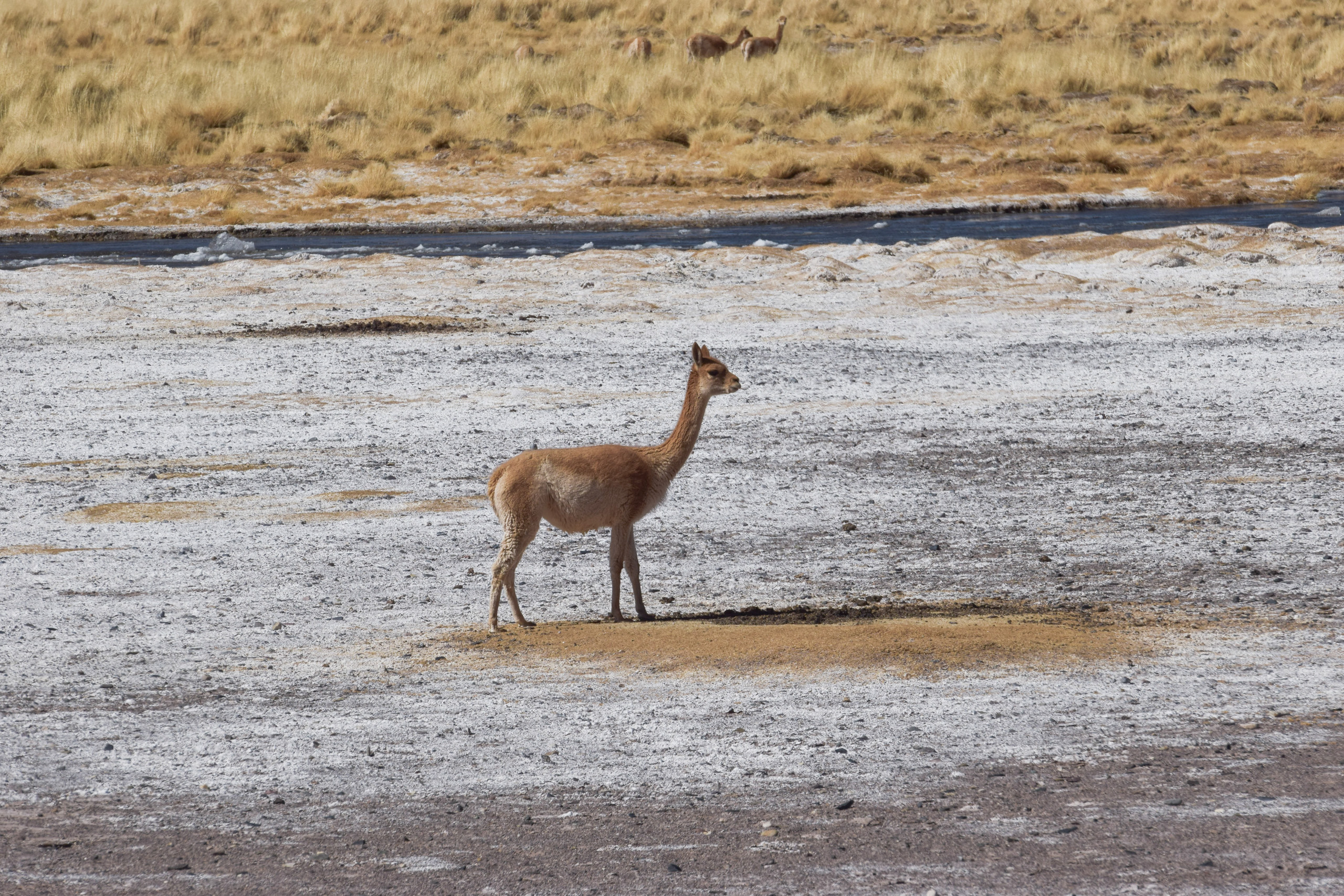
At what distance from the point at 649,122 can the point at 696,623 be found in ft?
96.3

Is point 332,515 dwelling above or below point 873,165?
below

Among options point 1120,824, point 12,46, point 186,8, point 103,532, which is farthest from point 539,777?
point 186,8

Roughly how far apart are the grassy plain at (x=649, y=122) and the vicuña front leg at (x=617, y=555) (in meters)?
22.5

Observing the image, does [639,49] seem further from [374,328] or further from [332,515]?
[332,515]

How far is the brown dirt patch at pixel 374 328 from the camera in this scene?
1719 centimetres

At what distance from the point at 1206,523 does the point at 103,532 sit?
6.86 meters

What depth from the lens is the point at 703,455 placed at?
37.9 ft

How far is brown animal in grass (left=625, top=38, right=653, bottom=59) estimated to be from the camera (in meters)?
42.9

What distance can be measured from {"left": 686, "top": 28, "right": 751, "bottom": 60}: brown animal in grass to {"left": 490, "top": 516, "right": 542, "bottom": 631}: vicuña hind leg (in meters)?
37.0

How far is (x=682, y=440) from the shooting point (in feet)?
24.9

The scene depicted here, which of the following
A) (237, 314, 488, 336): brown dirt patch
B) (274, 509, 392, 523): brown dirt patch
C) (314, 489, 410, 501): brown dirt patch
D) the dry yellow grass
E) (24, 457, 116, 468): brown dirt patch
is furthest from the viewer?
the dry yellow grass

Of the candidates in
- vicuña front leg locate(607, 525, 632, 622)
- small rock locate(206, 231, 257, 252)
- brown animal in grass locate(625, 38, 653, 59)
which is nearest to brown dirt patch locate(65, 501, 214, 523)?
vicuña front leg locate(607, 525, 632, 622)

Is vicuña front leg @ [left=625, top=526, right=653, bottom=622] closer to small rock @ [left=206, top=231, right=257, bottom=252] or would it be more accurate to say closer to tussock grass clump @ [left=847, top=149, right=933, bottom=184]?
small rock @ [left=206, top=231, right=257, bottom=252]

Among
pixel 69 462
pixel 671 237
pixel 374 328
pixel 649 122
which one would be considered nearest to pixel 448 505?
pixel 69 462
